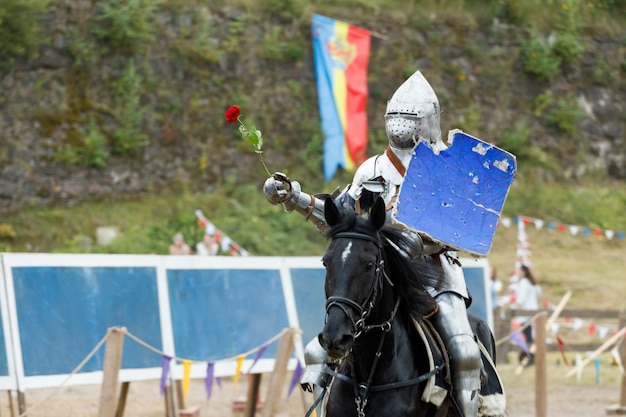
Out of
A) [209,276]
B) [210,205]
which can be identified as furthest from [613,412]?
[210,205]

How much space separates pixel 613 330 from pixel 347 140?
23.9 feet

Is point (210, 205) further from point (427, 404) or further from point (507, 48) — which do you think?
point (427, 404)

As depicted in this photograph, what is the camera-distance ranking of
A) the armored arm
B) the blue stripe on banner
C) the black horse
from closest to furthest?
the black horse → the armored arm → the blue stripe on banner

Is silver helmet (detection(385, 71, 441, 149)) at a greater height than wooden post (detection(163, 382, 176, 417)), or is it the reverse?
silver helmet (detection(385, 71, 441, 149))

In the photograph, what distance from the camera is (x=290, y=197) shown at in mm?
6410

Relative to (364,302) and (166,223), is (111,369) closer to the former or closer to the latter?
(364,302)

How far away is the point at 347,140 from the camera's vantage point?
23.2 m

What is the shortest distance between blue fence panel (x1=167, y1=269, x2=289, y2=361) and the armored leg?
4.11 metres

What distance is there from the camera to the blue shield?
258 inches

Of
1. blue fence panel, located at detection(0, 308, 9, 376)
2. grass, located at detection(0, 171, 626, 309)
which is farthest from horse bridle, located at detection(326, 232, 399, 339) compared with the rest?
grass, located at detection(0, 171, 626, 309)

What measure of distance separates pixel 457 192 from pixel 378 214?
0.98 m

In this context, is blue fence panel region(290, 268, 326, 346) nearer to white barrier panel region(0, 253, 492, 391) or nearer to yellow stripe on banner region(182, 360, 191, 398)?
white barrier panel region(0, 253, 492, 391)

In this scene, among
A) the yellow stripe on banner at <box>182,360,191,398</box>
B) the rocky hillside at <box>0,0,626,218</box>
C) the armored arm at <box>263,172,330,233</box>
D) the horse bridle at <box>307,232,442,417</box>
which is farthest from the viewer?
the rocky hillside at <box>0,0,626,218</box>

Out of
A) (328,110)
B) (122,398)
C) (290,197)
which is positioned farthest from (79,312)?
(328,110)
